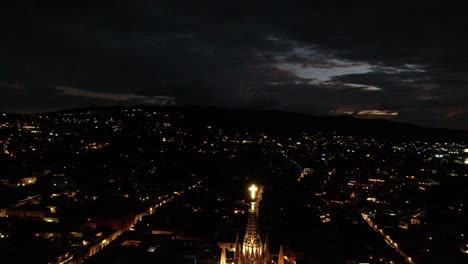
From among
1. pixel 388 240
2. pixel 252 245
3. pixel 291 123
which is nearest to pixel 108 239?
pixel 388 240

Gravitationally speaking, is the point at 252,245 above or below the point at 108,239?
above

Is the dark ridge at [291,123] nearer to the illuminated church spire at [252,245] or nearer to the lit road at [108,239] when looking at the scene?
the lit road at [108,239]

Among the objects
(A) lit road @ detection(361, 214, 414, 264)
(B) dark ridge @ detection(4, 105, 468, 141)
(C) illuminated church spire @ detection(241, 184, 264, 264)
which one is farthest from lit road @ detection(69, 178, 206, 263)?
(B) dark ridge @ detection(4, 105, 468, 141)

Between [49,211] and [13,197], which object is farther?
[13,197]

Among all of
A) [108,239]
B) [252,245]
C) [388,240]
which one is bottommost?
[388,240]

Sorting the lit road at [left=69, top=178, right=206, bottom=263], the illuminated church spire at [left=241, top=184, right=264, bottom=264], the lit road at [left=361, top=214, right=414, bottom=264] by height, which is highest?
the illuminated church spire at [left=241, top=184, right=264, bottom=264]

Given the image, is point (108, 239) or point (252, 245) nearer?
point (252, 245)

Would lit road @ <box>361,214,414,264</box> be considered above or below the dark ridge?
below

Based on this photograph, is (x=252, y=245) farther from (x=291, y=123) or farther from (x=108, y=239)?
(x=291, y=123)

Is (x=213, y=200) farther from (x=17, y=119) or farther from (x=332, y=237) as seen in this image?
(x=17, y=119)

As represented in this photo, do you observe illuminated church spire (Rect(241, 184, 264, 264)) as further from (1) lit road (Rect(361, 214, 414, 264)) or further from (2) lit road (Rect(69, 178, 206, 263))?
(1) lit road (Rect(361, 214, 414, 264))

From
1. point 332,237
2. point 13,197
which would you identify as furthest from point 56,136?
point 332,237
